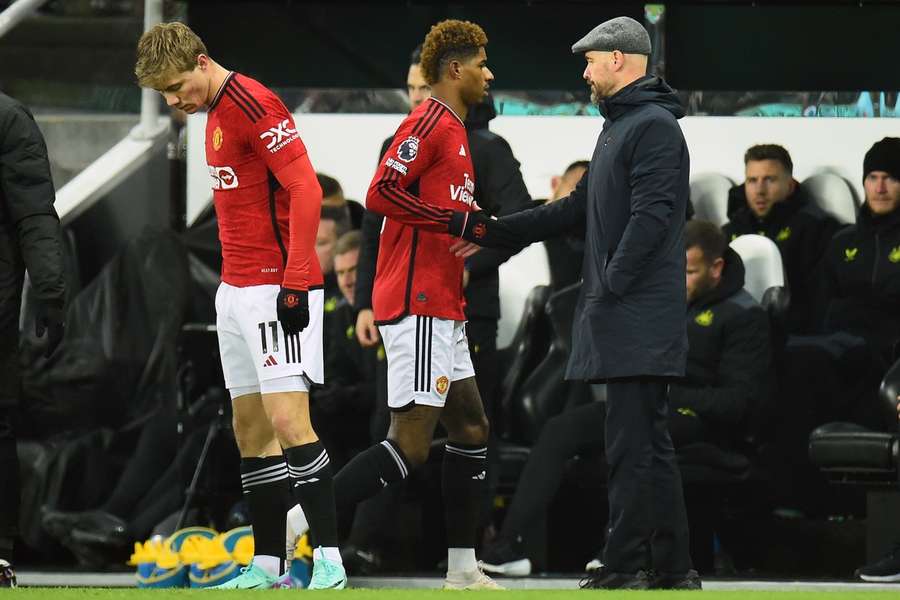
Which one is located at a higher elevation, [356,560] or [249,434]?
[249,434]

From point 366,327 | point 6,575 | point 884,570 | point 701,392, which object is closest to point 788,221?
point 701,392

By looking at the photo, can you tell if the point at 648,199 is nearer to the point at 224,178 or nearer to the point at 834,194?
the point at 224,178

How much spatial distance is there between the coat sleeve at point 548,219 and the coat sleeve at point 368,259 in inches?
38.0

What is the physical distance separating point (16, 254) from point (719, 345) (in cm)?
296

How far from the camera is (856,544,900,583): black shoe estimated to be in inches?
256

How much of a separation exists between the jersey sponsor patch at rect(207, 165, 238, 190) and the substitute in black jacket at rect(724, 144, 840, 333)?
299 centimetres

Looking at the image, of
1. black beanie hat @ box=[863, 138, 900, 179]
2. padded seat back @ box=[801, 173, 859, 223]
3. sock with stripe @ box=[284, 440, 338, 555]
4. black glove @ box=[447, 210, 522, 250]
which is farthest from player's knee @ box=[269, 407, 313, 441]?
black beanie hat @ box=[863, 138, 900, 179]

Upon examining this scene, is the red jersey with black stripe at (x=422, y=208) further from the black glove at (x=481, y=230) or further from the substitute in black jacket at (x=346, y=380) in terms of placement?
the substitute in black jacket at (x=346, y=380)

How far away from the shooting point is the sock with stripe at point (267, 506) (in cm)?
524

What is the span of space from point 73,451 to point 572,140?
8.95ft

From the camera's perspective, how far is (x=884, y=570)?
6.55 meters

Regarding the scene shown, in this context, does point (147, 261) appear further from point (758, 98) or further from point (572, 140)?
point (758, 98)

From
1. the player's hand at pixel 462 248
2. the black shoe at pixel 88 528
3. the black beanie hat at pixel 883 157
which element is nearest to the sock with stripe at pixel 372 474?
the player's hand at pixel 462 248

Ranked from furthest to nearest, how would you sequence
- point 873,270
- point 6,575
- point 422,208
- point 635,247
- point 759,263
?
point 759,263, point 873,270, point 422,208, point 6,575, point 635,247
